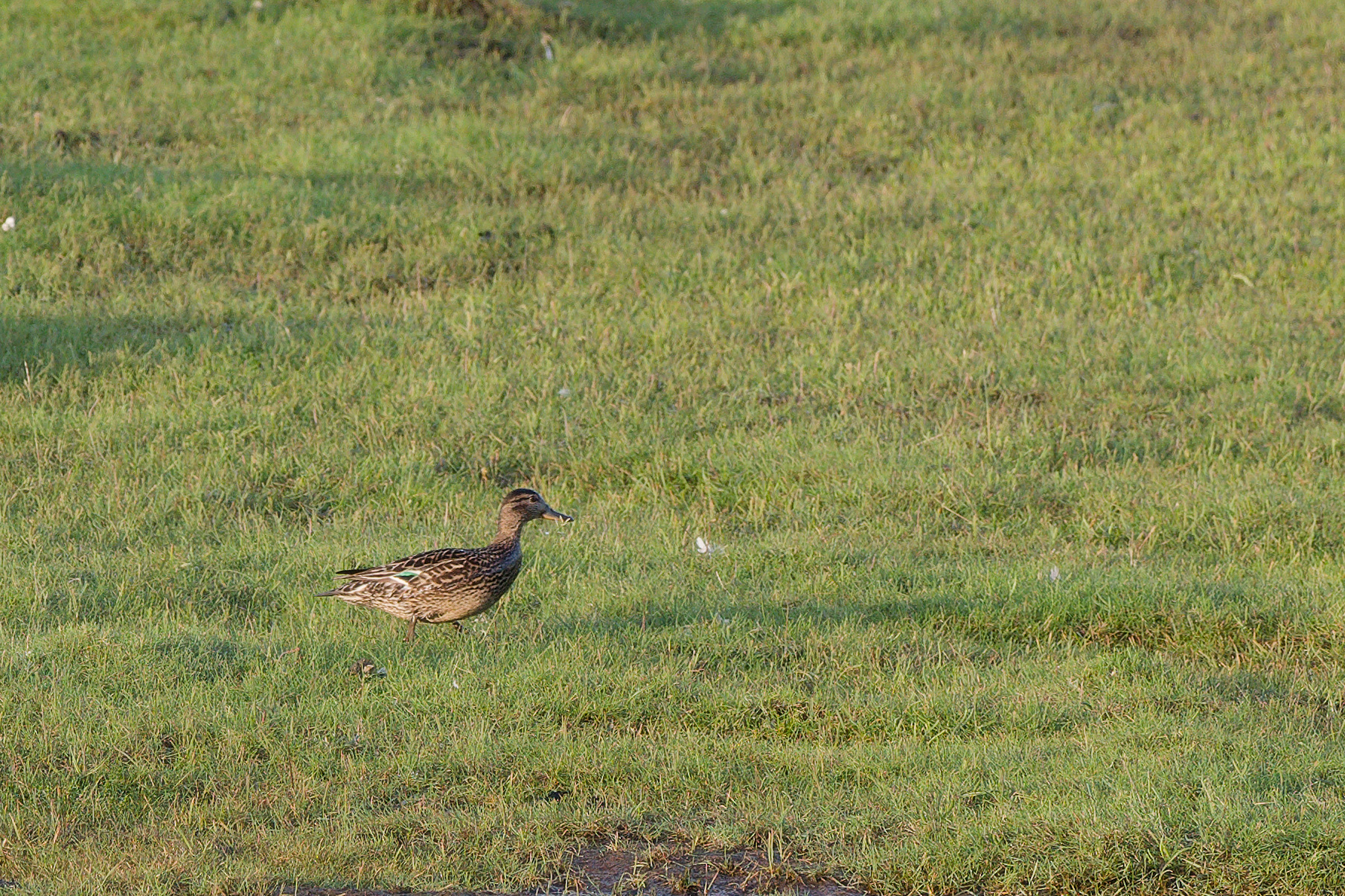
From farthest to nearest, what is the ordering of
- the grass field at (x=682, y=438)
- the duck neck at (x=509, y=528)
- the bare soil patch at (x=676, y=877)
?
1. the duck neck at (x=509, y=528)
2. the grass field at (x=682, y=438)
3. the bare soil patch at (x=676, y=877)

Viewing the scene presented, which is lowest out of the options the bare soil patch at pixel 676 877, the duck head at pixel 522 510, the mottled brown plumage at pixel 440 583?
A: the bare soil patch at pixel 676 877

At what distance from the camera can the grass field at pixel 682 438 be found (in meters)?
5.71

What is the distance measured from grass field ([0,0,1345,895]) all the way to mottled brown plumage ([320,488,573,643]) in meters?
0.23

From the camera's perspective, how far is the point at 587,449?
9.70m

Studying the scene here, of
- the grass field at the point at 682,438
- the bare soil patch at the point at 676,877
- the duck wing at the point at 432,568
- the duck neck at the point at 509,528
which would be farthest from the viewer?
the duck neck at the point at 509,528

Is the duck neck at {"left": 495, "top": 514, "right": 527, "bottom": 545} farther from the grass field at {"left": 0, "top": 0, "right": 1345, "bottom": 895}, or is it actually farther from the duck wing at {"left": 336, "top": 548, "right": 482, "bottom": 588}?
the grass field at {"left": 0, "top": 0, "right": 1345, "bottom": 895}

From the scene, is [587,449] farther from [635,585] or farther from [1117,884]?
[1117,884]

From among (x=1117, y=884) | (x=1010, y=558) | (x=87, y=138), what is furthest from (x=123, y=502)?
(x=87, y=138)

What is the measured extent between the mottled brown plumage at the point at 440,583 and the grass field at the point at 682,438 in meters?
0.23

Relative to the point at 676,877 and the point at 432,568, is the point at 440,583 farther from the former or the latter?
the point at 676,877

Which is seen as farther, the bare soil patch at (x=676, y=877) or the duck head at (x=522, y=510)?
the duck head at (x=522, y=510)

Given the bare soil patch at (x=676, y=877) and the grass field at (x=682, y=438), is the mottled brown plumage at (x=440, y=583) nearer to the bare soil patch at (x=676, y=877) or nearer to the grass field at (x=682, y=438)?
the grass field at (x=682, y=438)

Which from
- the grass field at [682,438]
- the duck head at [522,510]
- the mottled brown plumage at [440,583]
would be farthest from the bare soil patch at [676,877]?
the duck head at [522,510]

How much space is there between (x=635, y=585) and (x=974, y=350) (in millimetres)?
4438
